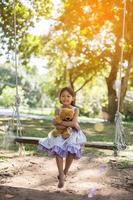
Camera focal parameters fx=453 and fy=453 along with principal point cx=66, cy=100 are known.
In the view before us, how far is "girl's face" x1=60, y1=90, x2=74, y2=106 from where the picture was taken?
5480mm

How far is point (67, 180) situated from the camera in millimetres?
6273

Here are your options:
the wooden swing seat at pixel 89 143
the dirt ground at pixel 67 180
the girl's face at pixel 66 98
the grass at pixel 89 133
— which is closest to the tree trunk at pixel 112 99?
the grass at pixel 89 133

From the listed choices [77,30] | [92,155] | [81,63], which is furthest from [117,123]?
[81,63]

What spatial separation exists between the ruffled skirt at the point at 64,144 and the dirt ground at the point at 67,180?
1.62 feet

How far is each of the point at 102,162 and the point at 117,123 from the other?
0.79 metres

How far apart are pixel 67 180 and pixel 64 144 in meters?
1.02

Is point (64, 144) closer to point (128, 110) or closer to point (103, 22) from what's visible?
point (103, 22)

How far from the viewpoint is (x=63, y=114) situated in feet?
18.1

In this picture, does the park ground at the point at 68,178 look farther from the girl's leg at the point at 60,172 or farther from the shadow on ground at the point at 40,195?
the girl's leg at the point at 60,172

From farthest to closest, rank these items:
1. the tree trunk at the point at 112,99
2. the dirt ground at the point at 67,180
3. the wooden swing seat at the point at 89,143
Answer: the tree trunk at the point at 112,99 < the wooden swing seat at the point at 89,143 < the dirt ground at the point at 67,180

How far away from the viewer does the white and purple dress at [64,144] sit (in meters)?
5.41

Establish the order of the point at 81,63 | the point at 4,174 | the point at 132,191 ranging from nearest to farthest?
the point at 132,191 < the point at 4,174 < the point at 81,63

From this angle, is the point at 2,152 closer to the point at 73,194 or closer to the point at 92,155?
the point at 92,155

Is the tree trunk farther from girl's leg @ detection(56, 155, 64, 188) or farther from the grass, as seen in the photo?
girl's leg @ detection(56, 155, 64, 188)
